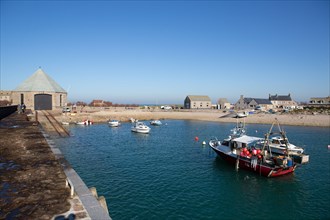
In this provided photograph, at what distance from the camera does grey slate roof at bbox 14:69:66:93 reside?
72.7 m

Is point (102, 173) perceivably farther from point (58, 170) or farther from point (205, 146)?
point (205, 146)

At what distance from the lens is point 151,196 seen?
18266 mm

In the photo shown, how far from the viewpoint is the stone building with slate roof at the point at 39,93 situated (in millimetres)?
71938

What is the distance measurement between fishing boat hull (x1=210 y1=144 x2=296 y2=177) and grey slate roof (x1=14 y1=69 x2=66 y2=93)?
65.6 meters

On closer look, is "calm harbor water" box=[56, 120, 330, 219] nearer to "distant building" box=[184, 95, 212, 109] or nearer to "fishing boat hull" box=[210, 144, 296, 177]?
"fishing boat hull" box=[210, 144, 296, 177]

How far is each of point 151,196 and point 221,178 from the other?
8757 mm

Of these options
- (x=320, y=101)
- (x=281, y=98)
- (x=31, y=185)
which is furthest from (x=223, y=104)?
(x=31, y=185)

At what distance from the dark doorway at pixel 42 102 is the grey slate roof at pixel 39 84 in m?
2.01

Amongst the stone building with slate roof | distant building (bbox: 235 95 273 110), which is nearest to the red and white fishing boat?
the stone building with slate roof

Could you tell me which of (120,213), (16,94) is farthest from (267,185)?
(16,94)

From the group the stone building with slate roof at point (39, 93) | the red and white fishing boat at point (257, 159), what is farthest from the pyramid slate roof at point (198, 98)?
the red and white fishing boat at point (257, 159)

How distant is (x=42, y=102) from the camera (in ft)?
244

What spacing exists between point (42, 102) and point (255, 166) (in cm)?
7121

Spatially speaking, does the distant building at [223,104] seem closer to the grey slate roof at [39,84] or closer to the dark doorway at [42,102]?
the grey slate roof at [39,84]
